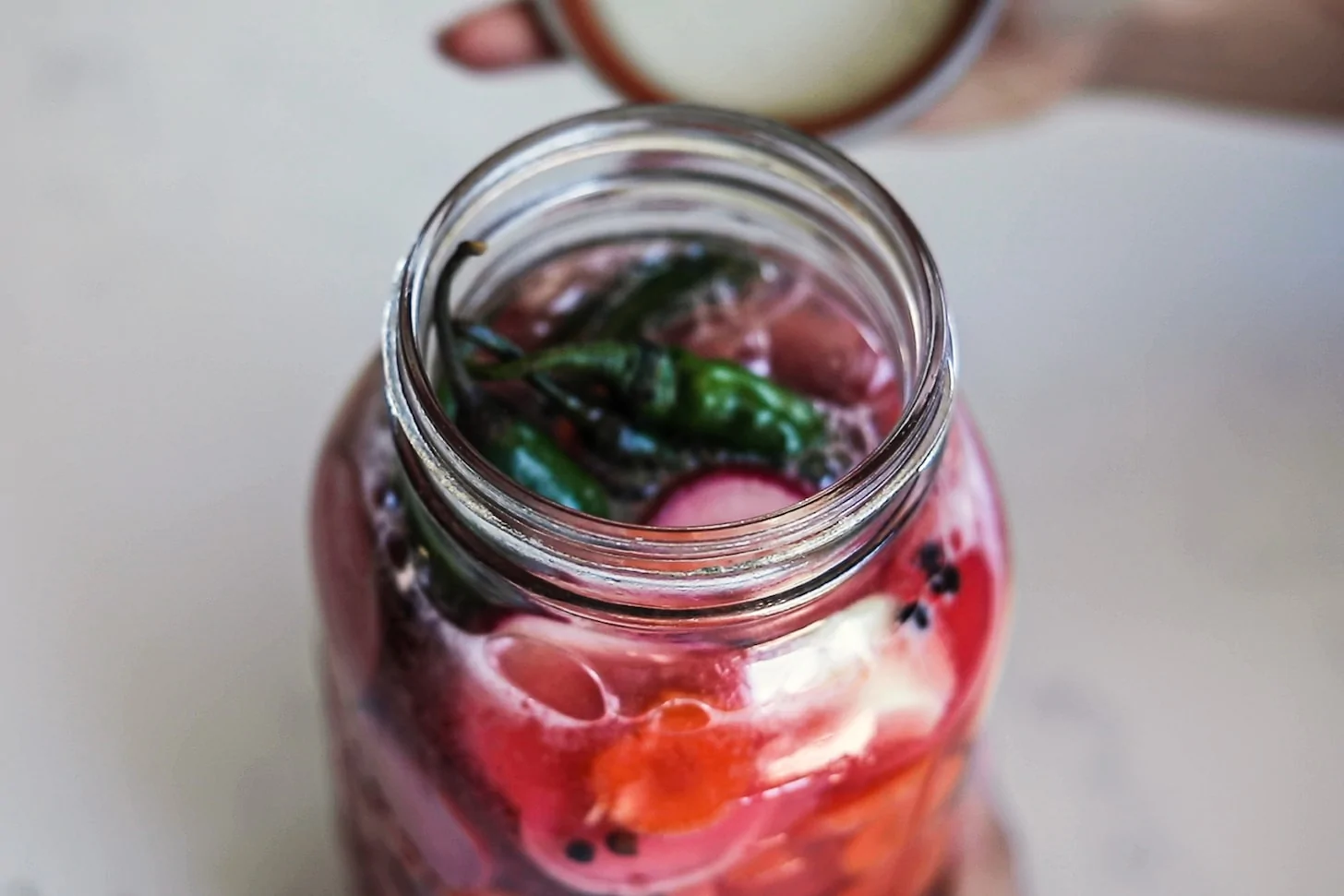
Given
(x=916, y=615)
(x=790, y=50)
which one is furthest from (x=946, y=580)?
(x=790, y=50)

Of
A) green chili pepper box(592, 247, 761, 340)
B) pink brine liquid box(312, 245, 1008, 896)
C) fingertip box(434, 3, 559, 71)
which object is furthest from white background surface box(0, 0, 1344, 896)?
green chili pepper box(592, 247, 761, 340)

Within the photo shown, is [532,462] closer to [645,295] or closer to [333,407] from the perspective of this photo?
[645,295]

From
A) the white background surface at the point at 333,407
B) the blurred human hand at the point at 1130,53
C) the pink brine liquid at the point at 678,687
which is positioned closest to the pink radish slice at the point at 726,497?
the pink brine liquid at the point at 678,687

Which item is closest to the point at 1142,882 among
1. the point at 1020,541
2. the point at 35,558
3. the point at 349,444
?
the point at 1020,541

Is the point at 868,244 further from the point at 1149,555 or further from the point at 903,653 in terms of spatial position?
the point at 1149,555

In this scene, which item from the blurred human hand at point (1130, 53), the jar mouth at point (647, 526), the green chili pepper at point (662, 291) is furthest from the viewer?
the blurred human hand at point (1130, 53)

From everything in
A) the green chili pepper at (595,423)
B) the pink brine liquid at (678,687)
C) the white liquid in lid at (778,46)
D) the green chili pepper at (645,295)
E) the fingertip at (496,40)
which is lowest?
the pink brine liquid at (678,687)

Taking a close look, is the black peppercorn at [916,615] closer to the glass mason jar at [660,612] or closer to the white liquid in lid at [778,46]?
the glass mason jar at [660,612]
